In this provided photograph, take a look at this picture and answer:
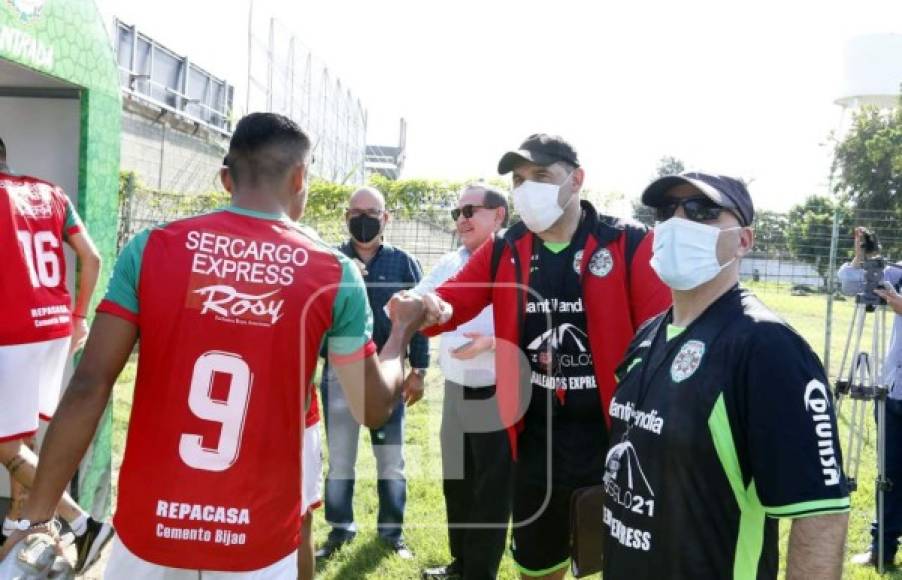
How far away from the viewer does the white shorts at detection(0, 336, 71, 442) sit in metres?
4.47

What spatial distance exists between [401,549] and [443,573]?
1.49ft

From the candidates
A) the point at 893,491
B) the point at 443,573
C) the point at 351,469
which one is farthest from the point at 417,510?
the point at 893,491

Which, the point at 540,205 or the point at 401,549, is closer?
the point at 540,205

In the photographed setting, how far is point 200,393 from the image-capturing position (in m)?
2.38

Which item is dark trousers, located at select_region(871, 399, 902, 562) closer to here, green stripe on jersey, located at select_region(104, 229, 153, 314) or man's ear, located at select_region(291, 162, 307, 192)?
man's ear, located at select_region(291, 162, 307, 192)

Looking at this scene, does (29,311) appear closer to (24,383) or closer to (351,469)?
(24,383)

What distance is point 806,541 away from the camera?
196 centimetres

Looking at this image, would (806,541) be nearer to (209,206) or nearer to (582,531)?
(582,531)

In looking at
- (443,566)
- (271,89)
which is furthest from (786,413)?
(271,89)

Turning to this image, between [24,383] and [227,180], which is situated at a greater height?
[227,180]

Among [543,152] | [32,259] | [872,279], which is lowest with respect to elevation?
[32,259]

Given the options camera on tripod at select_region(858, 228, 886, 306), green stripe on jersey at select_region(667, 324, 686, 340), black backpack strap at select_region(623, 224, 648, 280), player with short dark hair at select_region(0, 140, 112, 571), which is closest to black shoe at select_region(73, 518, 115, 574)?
player with short dark hair at select_region(0, 140, 112, 571)

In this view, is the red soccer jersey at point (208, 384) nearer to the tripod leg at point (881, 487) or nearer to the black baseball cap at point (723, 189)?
the black baseball cap at point (723, 189)

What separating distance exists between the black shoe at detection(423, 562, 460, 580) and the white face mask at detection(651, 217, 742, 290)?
10.8ft
